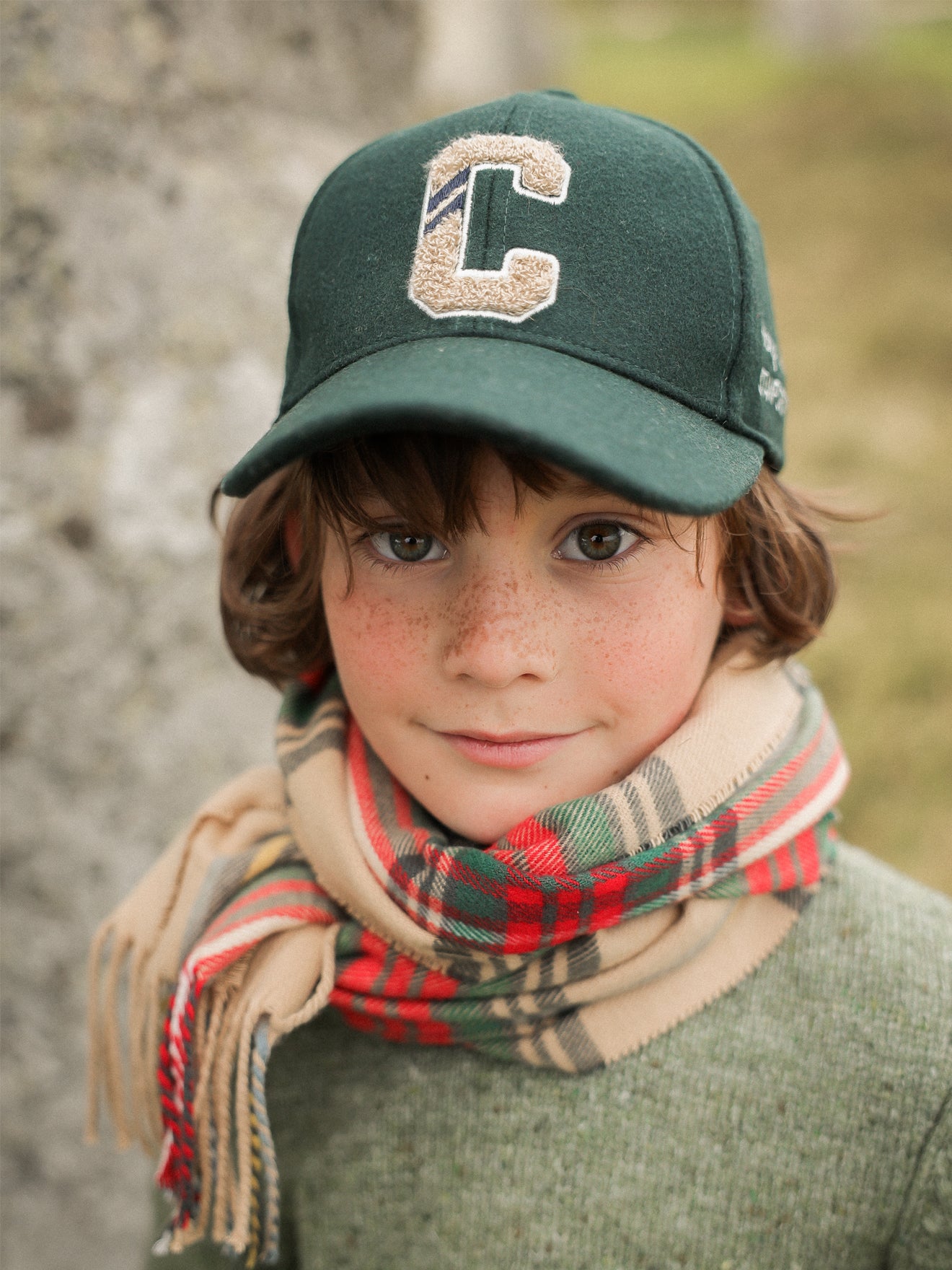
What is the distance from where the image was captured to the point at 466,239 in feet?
2.83

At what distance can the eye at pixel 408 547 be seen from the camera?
97 cm

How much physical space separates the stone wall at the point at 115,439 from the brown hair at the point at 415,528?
28 cm

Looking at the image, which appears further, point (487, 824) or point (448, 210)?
point (487, 824)

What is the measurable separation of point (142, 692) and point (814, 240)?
4915mm

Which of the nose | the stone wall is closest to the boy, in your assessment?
the nose

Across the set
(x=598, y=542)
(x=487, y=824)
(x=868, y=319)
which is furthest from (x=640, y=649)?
(x=868, y=319)

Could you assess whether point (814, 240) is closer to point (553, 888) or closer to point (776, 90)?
point (776, 90)

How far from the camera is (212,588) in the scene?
1515mm

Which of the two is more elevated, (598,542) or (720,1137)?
(598,542)

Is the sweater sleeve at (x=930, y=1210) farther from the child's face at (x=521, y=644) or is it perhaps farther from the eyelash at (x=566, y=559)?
the eyelash at (x=566, y=559)

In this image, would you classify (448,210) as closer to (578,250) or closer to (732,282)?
(578,250)

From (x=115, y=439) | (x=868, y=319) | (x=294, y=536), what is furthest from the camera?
(x=868, y=319)

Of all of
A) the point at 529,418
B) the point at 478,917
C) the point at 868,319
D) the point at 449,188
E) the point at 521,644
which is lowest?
the point at 868,319

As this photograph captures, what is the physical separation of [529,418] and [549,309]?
0.12 metres
